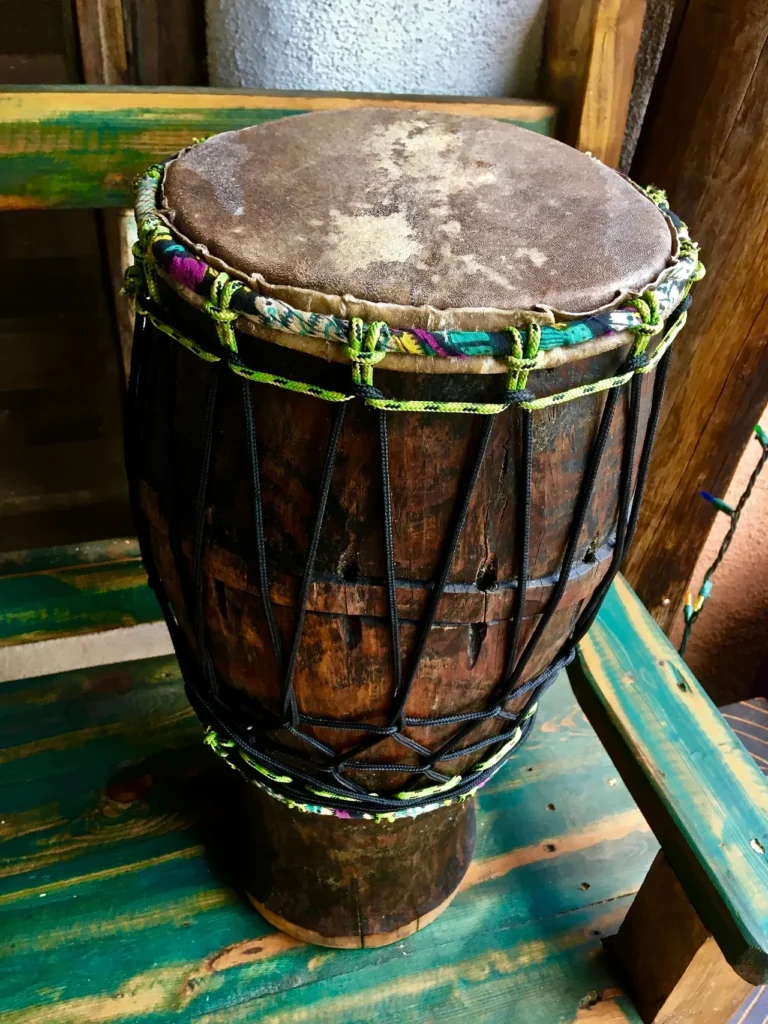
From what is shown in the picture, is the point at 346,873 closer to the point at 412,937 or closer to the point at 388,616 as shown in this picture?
the point at 412,937

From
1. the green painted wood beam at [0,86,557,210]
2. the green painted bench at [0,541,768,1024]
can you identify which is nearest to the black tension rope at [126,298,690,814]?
the green painted bench at [0,541,768,1024]

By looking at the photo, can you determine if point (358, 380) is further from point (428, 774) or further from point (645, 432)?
point (428, 774)

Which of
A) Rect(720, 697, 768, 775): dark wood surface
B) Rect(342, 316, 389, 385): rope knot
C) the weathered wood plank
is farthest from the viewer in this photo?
Rect(720, 697, 768, 775): dark wood surface

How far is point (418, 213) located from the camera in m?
0.68

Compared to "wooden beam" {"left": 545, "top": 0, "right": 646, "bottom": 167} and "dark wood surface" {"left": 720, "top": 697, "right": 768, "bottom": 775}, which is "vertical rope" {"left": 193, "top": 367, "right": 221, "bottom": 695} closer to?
"wooden beam" {"left": 545, "top": 0, "right": 646, "bottom": 167}

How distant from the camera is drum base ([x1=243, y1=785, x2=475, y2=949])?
1011 millimetres

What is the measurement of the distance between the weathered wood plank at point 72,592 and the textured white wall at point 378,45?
2.58ft

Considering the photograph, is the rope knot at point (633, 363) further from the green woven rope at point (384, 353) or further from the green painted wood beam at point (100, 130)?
the green painted wood beam at point (100, 130)

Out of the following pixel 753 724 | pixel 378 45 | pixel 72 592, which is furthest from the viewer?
pixel 753 724

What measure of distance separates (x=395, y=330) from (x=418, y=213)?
17 centimetres

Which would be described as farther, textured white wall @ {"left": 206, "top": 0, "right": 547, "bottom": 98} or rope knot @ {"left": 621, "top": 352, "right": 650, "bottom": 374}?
textured white wall @ {"left": 206, "top": 0, "right": 547, "bottom": 98}

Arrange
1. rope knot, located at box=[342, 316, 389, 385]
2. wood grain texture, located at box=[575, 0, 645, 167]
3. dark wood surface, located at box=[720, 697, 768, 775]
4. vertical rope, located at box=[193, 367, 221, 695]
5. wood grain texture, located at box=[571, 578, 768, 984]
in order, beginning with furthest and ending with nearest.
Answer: dark wood surface, located at box=[720, 697, 768, 775]
wood grain texture, located at box=[575, 0, 645, 167]
wood grain texture, located at box=[571, 578, 768, 984]
vertical rope, located at box=[193, 367, 221, 695]
rope knot, located at box=[342, 316, 389, 385]

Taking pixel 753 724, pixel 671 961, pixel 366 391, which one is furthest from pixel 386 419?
pixel 753 724

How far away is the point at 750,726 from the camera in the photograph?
1851mm
